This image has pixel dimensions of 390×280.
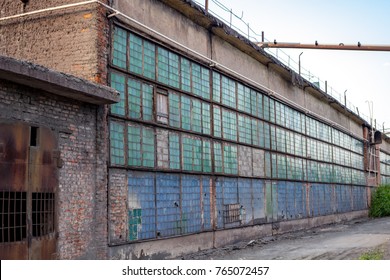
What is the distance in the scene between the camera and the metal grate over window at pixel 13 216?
864 cm

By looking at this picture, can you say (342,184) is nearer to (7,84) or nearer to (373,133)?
(373,133)

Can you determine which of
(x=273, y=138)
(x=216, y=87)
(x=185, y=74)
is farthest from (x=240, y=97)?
(x=185, y=74)

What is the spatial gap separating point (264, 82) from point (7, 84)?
13.6 m

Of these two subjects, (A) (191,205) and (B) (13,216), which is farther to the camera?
(A) (191,205)

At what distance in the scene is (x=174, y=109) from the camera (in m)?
14.1

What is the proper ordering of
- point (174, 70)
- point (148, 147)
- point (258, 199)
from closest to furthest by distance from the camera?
point (148, 147)
point (174, 70)
point (258, 199)

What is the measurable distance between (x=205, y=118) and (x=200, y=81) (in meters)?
1.18

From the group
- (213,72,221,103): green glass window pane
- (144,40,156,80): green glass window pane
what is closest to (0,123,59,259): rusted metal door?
(144,40,156,80): green glass window pane

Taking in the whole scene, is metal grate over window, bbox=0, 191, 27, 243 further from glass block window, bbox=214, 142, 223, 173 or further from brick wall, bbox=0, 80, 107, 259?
glass block window, bbox=214, 142, 223, 173

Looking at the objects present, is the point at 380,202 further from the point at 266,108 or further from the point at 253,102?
the point at 253,102

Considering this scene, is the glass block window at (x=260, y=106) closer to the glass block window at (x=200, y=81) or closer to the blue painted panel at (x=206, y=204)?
the glass block window at (x=200, y=81)

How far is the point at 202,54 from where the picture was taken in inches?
628

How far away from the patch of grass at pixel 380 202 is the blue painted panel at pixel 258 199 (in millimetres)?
20790

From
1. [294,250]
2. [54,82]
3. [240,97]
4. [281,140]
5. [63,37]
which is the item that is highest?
[63,37]
